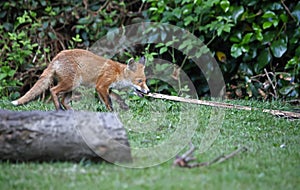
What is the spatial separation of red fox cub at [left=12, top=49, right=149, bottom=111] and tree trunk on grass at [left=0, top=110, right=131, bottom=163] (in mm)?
2331

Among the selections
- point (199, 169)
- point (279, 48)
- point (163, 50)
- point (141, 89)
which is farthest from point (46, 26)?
point (199, 169)

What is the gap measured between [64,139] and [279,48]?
5.34m

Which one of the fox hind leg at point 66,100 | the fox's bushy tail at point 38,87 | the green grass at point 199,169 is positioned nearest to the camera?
the green grass at point 199,169

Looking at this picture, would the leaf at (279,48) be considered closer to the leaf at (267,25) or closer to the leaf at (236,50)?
the leaf at (267,25)

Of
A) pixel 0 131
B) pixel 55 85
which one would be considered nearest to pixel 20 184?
pixel 0 131

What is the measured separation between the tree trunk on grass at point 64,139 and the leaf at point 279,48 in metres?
4.97

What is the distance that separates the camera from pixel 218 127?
19.5ft

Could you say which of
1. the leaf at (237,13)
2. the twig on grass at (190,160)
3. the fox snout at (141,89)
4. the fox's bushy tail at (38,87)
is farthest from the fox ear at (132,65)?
the twig on grass at (190,160)

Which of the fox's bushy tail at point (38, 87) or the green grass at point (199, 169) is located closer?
the green grass at point (199, 169)

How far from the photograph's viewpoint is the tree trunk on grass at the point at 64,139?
13.9 feet

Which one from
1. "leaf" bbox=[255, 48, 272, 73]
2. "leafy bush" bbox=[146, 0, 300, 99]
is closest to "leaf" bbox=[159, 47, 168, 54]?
"leafy bush" bbox=[146, 0, 300, 99]

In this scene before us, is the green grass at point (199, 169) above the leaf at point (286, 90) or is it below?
above

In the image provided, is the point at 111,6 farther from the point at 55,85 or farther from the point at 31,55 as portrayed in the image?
the point at 55,85

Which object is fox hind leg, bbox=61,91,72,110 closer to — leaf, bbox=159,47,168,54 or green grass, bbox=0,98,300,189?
green grass, bbox=0,98,300,189
